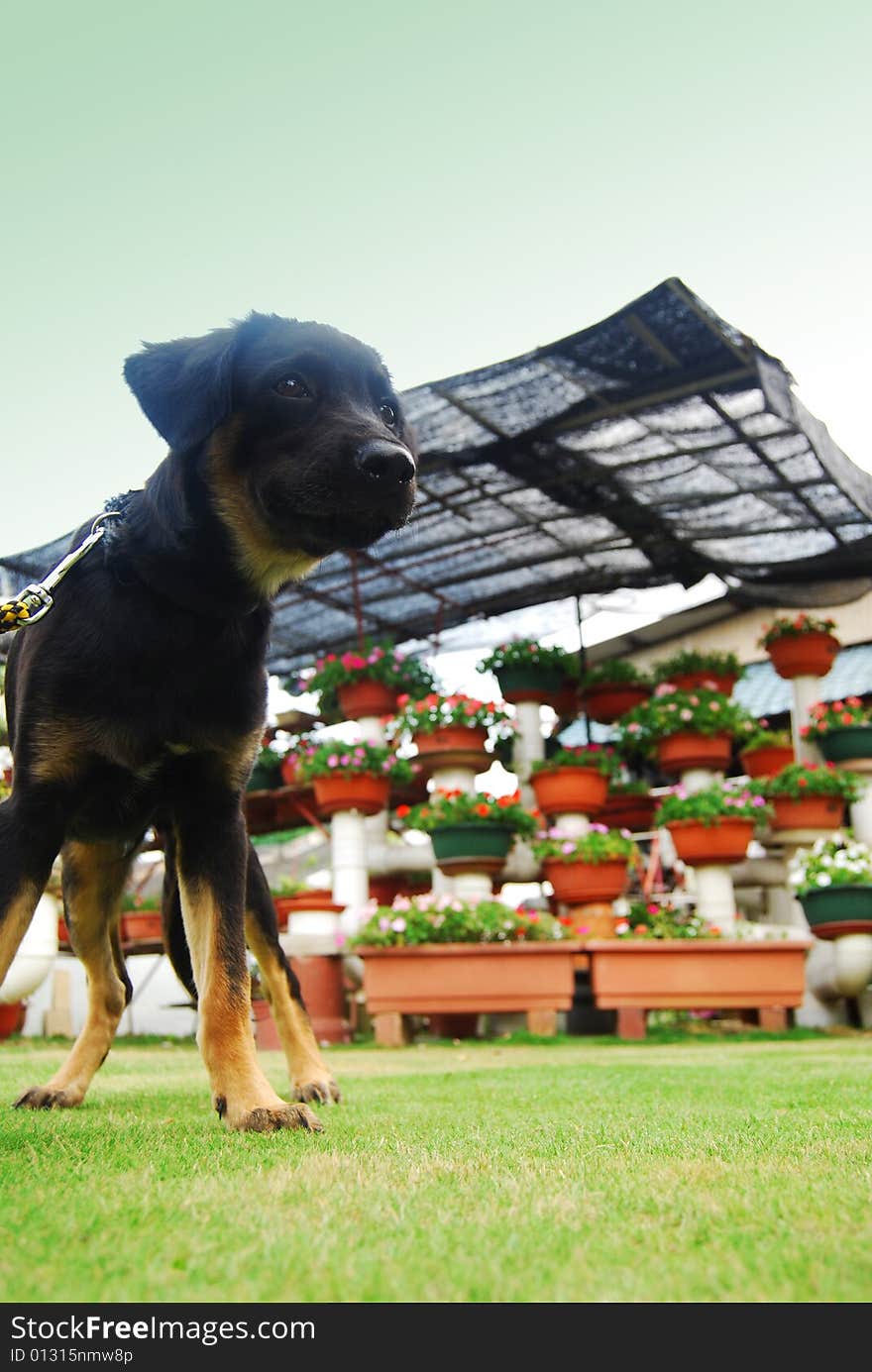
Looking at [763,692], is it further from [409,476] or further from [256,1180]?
[256,1180]

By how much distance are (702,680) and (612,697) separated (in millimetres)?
947

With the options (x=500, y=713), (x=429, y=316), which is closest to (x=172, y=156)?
(x=429, y=316)

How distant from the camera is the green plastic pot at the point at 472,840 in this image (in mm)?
8664

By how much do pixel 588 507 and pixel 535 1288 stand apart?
29.2 ft

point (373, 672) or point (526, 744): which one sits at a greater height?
point (373, 672)

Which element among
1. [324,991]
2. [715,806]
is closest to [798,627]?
[715,806]

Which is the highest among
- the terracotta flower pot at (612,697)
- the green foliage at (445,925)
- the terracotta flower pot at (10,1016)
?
the terracotta flower pot at (612,697)

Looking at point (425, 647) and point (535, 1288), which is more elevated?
point (425, 647)

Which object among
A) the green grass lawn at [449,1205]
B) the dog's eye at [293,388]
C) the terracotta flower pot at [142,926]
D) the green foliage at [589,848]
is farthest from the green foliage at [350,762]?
the dog's eye at [293,388]

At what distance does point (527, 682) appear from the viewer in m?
10.1

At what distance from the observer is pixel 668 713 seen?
9.41 meters

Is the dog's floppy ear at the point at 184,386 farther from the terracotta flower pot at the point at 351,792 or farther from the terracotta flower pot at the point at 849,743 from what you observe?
the terracotta flower pot at the point at 849,743

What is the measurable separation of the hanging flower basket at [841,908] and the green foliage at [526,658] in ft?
9.58

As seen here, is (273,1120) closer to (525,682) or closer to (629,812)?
(525,682)
